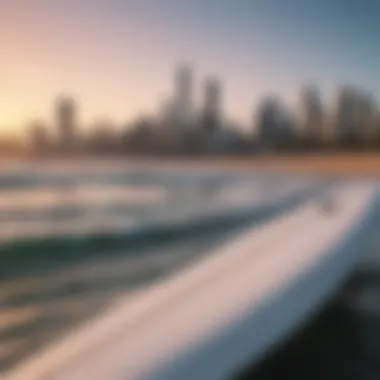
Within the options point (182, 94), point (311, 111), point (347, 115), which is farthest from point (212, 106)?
point (347, 115)

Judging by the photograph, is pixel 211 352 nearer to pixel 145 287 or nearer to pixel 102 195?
pixel 145 287

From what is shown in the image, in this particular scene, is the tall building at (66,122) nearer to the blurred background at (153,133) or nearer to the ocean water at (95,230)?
the blurred background at (153,133)

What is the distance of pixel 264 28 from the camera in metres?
1.61

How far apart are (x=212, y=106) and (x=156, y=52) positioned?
0.61 feet

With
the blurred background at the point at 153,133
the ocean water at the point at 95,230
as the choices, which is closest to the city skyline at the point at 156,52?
the blurred background at the point at 153,133

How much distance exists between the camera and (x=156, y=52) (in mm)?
1426

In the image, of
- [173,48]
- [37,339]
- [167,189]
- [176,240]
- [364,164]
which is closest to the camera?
[37,339]

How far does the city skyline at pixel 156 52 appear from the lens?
129cm

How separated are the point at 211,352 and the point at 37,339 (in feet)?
0.92

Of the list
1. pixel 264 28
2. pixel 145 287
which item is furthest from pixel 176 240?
pixel 264 28

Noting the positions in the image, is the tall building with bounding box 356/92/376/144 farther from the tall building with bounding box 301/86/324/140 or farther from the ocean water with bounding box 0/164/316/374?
the ocean water with bounding box 0/164/316/374

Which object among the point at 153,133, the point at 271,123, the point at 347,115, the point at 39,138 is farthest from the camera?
the point at 347,115

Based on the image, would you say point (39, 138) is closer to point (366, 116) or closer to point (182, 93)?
point (182, 93)

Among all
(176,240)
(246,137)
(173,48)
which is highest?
(173,48)
